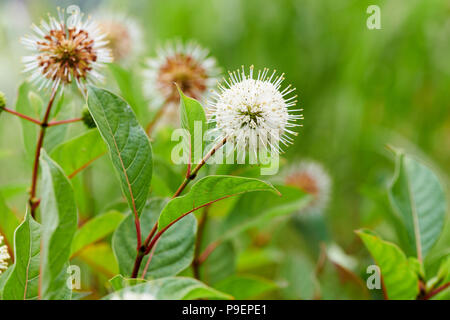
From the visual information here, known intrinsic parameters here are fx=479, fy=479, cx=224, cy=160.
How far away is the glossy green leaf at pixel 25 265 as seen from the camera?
0.44 meters

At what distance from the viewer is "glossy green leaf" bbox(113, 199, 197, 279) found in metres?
0.56

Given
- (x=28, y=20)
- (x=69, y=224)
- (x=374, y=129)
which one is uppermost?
(x=28, y=20)

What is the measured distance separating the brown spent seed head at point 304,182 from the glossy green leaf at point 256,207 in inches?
16.6

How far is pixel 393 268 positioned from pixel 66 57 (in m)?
0.48

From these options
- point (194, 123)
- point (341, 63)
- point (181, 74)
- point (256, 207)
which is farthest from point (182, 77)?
point (341, 63)

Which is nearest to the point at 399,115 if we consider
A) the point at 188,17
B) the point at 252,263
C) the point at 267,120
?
the point at 188,17

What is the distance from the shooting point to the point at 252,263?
1017mm

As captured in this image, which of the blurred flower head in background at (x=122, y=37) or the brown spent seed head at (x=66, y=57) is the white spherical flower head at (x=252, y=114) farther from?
the blurred flower head in background at (x=122, y=37)

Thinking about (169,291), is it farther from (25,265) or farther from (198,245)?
(198,245)

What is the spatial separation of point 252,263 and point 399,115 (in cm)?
121

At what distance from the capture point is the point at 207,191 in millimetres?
466

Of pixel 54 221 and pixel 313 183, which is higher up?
pixel 313 183

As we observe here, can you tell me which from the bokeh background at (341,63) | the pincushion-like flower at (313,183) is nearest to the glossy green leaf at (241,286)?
the pincushion-like flower at (313,183)
